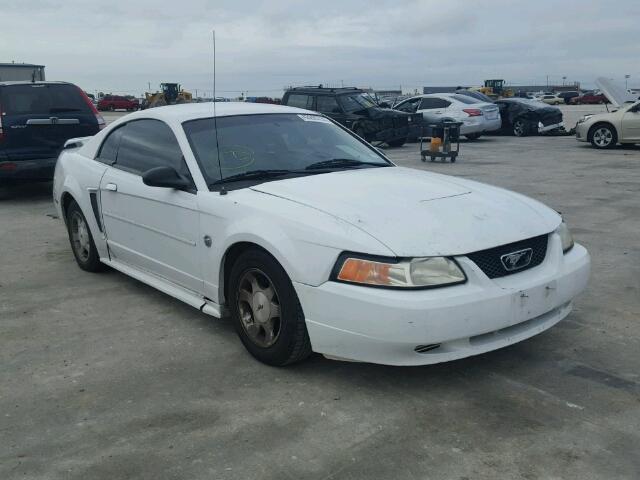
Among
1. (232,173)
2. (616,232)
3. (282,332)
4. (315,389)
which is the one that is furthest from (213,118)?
(616,232)

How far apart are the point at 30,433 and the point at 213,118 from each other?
2383 millimetres

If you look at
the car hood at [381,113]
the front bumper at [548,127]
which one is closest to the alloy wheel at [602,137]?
the front bumper at [548,127]

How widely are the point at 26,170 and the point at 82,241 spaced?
13.2ft

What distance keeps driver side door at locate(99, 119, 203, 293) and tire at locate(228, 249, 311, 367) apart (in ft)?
1.41

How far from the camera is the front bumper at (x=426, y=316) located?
3.13m

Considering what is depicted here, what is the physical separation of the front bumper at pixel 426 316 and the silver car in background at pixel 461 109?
16.4 metres

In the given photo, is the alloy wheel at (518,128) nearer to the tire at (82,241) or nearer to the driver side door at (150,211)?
the tire at (82,241)

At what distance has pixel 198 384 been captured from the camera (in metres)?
3.58

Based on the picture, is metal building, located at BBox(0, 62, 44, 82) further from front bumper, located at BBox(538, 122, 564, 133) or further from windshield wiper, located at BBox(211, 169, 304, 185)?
windshield wiper, located at BBox(211, 169, 304, 185)

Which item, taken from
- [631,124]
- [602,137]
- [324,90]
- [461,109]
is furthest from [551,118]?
[324,90]

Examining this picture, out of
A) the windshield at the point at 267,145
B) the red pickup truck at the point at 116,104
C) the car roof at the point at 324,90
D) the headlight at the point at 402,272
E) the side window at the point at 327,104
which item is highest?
the red pickup truck at the point at 116,104

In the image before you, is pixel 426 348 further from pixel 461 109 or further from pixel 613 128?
pixel 461 109

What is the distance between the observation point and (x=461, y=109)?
1928 centimetres

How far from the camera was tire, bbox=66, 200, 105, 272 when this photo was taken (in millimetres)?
5621
